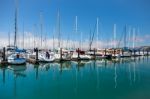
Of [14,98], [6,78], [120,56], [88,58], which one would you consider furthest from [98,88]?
[120,56]

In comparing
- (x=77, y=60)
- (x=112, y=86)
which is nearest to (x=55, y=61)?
(x=77, y=60)

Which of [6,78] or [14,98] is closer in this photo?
[14,98]

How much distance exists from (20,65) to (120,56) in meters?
40.0

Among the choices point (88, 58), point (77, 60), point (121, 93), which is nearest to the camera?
point (121, 93)

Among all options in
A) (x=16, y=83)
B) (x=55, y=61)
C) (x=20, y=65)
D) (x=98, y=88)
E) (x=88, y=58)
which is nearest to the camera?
(x=98, y=88)

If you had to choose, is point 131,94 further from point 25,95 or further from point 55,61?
point 55,61

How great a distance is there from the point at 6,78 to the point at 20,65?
1261 centimetres

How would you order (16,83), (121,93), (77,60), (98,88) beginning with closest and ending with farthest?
(121,93) → (98,88) → (16,83) → (77,60)

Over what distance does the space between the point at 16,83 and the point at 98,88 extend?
9373 mm

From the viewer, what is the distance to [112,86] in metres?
21.9

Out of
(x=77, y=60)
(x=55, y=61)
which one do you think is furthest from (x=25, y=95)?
(x=77, y=60)

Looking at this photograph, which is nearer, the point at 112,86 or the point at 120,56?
the point at 112,86

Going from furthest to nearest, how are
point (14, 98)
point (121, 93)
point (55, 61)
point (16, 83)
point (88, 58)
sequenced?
point (88, 58), point (55, 61), point (16, 83), point (121, 93), point (14, 98)

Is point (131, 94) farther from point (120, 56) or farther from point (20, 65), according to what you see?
point (120, 56)
